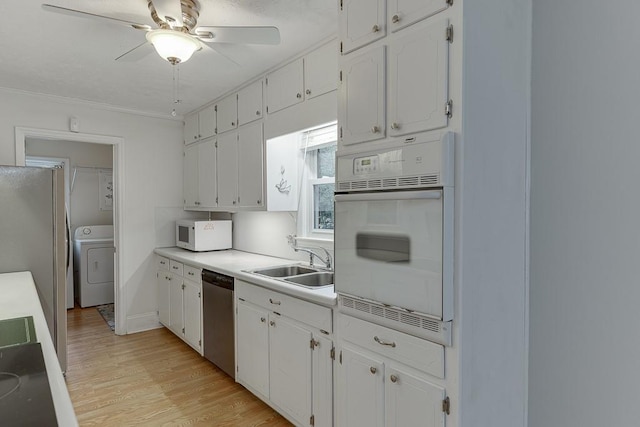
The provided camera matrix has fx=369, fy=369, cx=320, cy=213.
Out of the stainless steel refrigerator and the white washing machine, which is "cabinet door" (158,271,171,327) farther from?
the white washing machine

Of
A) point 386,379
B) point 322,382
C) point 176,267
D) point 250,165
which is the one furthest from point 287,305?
point 176,267

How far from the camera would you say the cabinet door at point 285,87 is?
255 centimetres

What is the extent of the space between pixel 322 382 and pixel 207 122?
2.84 metres

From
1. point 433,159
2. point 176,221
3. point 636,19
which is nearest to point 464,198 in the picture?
point 433,159

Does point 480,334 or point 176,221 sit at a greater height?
point 176,221

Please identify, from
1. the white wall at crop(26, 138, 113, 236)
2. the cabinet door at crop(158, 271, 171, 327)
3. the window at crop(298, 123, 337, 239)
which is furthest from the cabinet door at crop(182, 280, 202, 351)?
the white wall at crop(26, 138, 113, 236)

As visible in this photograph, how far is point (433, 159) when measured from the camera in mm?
1354

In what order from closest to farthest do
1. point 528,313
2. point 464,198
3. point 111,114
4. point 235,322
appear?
point 464,198 < point 528,313 < point 235,322 < point 111,114

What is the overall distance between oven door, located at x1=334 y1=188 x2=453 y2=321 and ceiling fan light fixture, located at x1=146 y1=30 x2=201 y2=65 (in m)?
1.09

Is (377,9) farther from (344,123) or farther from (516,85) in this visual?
(516,85)

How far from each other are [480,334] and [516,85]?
3.54 ft

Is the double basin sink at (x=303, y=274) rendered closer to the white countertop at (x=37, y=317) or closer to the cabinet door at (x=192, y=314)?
the cabinet door at (x=192, y=314)

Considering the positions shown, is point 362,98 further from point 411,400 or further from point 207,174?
point 207,174

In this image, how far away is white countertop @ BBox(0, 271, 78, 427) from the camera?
77 centimetres
